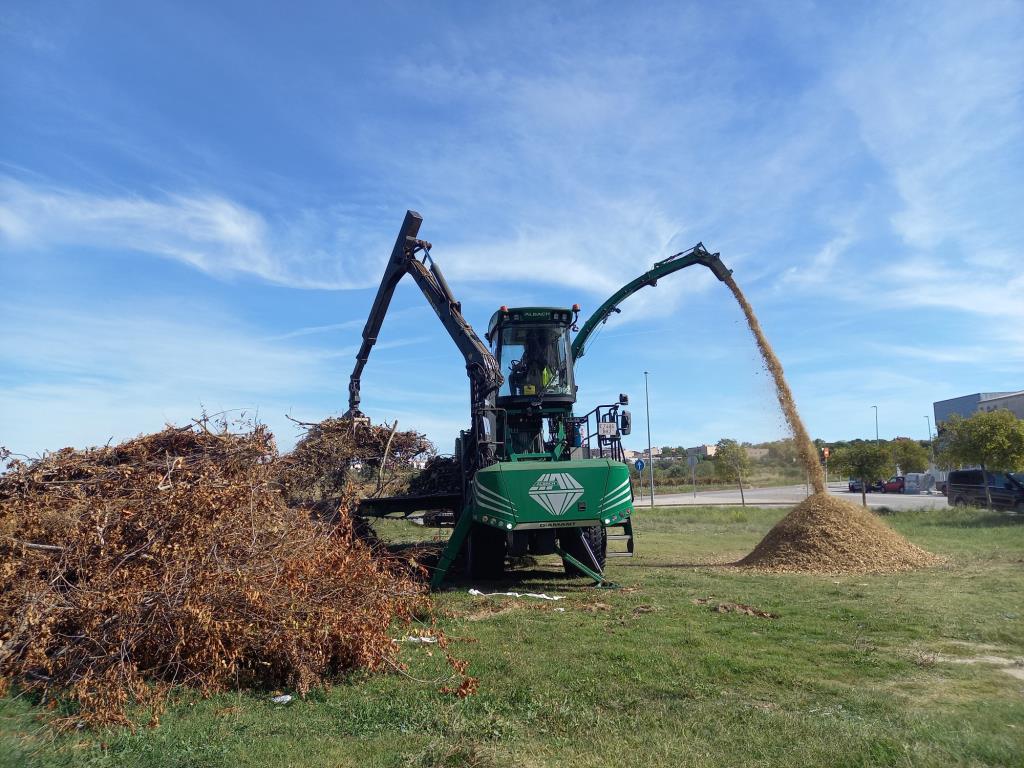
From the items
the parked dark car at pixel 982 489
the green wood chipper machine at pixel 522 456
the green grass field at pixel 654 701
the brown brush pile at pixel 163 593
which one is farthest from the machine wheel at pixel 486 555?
the parked dark car at pixel 982 489

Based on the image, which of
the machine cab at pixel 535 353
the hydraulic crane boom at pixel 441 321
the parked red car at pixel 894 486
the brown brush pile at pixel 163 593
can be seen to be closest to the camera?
the brown brush pile at pixel 163 593

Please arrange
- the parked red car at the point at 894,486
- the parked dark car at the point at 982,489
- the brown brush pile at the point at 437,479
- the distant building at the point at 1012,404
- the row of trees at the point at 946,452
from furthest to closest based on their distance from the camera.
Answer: the parked red car at the point at 894,486 < the distant building at the point at 1012,404 < the parked dark car at the point at 982,489 < the row of trees at the point at 946,452 < the brown brush pile at the point at 437,479

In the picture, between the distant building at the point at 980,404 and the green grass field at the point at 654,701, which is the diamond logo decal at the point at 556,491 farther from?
the distant building at the point at 980,404

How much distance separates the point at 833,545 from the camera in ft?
43.4

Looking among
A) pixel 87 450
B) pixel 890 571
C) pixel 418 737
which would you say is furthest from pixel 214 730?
pixel 890 571

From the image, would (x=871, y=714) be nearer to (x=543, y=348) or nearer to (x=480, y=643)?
(x=480, y=643)

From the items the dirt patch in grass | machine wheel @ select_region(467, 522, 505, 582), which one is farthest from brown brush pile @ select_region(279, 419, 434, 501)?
the dirt patch in grass

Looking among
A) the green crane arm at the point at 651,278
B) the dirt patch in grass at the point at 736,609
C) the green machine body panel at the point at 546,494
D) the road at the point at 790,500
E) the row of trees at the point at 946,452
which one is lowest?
the dirt patch in grass at the point at 736,609

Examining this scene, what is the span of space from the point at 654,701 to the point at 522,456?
20.7ft

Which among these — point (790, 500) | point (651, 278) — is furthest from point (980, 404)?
point (651, 278)

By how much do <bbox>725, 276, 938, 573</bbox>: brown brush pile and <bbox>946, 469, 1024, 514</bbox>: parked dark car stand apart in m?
14.0

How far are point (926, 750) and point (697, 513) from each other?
24.7 m

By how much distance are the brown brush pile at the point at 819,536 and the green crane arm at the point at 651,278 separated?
1.02 metres

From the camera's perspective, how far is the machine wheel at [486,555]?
1207 cm
